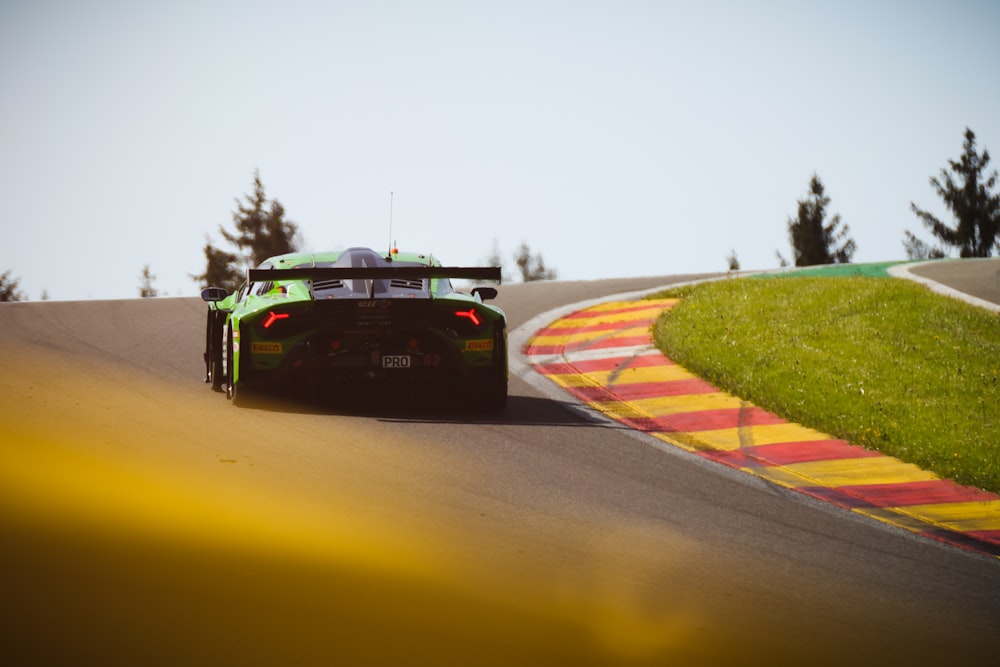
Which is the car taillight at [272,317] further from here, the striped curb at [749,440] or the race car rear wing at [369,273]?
the striped curb at [749,440]

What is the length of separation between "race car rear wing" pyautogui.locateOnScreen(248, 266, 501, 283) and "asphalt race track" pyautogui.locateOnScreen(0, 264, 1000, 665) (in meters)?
1.09

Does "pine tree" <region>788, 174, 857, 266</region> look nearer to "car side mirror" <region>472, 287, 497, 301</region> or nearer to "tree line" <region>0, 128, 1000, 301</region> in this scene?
"tree line" <region>0, 128, 1000, 301</region>

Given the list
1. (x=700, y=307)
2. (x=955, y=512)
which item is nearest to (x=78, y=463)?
(x=955, y=512)

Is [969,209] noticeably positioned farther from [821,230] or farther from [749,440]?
[749,440]

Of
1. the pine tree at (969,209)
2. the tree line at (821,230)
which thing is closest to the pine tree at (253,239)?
the tree line at (821,230)

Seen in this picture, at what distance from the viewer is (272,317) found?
9.64 meters

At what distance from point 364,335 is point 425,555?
4.21 meters

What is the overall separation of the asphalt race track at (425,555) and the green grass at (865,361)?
6.63 feet

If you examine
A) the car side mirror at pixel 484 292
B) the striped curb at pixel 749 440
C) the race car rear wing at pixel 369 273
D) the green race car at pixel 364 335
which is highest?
the race car rear wing at pixel 369 273

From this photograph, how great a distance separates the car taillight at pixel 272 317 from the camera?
963 centimetres

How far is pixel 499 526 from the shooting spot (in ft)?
21.0

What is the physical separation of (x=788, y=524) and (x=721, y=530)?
21.8 inches

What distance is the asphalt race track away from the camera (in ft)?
14.8

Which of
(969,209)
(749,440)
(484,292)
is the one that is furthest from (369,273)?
(969,209)
